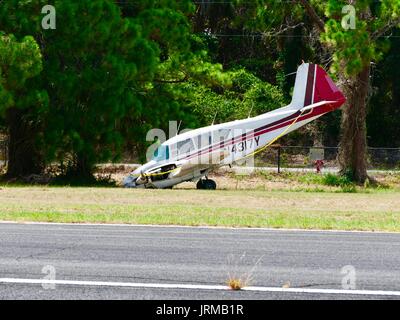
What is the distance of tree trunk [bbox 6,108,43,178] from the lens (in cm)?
3272

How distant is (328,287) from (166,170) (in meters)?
21.1

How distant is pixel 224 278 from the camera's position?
10328 mm

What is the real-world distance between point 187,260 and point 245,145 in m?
20.7

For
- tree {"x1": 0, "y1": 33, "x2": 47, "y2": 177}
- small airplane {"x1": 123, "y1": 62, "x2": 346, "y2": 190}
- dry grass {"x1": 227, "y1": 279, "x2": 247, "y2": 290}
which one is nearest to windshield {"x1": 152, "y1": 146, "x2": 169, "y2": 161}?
small airplane {"x1": 123, "y1": 62, "x2": 346, "y2": 190}

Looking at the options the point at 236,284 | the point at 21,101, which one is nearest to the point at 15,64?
the point at 21,101

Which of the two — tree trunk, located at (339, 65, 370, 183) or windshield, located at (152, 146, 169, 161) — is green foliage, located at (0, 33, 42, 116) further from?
tree trunk, located at (339, 65, 370, 183)

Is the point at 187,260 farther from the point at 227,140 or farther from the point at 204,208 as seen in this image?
the point at 227,140

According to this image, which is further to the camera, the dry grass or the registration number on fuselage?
the registration number on fuselage

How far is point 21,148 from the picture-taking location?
32.8m

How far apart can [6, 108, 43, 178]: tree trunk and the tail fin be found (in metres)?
10.4

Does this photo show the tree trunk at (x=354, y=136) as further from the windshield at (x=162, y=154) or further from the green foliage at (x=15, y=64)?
the green foliage at (x=15, y=64)

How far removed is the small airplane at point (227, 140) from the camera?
3078 cm

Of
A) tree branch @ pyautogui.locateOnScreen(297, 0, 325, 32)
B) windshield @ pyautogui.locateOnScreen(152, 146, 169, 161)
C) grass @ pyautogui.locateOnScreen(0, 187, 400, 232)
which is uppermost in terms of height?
tree branch @ pyautogui.locateOnScreen(297, 0, 325, 32)
